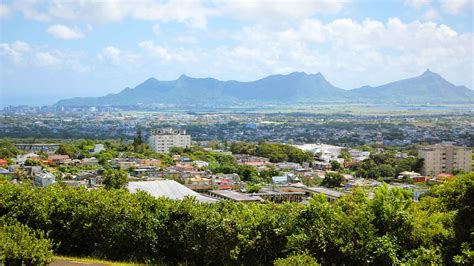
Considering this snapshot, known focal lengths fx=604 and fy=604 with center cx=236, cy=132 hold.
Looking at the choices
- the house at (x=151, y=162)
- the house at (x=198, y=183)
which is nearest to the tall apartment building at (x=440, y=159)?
the house at (x=198, y=183)

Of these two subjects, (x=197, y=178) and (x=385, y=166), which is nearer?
(x=197, y=178)

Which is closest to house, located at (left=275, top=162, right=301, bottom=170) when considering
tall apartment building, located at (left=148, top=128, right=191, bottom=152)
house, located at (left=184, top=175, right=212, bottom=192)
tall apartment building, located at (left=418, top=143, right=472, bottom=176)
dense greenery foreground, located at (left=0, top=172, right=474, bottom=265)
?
tall apartment building, located at (left=418, top=143, right=472, bottom=176)

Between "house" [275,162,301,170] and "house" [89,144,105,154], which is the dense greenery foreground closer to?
"house" [275,162,301,170]

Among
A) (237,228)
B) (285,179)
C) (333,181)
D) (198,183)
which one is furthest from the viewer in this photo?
(285,179)

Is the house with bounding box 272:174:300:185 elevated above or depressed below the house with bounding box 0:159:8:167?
below

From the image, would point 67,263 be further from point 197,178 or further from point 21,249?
point 197,178

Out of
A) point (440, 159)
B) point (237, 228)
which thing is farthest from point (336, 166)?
point (237, 228)

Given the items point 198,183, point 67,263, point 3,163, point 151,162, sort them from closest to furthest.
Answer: point 67,263 < point 198,183 < point 3,163 < point 151,162
